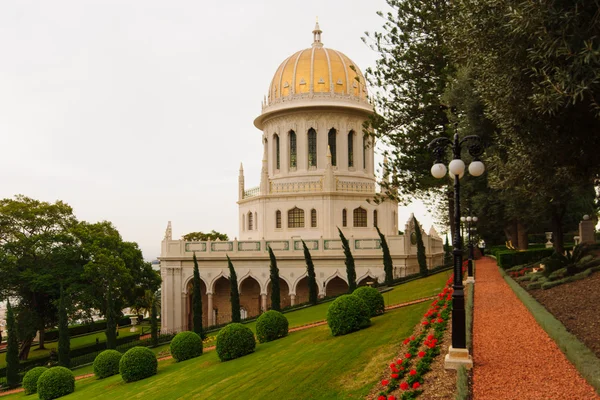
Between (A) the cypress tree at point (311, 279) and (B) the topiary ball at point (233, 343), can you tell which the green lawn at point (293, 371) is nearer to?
(B) the topiary ball at point (233, 343)

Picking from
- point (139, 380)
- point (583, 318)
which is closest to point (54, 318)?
point (139, 380)

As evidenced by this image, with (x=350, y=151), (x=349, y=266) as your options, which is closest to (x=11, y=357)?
(x=349, y=266)

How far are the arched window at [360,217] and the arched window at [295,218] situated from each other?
4.46 metres

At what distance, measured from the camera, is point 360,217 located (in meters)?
45.1

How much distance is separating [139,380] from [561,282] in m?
16.3

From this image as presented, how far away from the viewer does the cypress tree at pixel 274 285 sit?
33.3 metres

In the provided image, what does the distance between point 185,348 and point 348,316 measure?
9.51m

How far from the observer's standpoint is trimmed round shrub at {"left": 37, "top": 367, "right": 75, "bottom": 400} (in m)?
23.0

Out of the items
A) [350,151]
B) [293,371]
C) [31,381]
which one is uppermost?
[350,151]

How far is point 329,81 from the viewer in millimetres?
47375

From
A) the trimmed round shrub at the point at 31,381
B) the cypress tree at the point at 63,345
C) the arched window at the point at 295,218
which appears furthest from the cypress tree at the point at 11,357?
the arched window at the point at 295,218

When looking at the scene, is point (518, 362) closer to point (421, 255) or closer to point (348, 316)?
point (348, 316)

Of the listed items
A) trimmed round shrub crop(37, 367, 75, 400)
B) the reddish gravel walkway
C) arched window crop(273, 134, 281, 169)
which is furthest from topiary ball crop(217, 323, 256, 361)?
arched window crop(273, 134, 281, 169)

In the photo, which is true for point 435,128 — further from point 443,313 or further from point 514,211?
point 443,313
